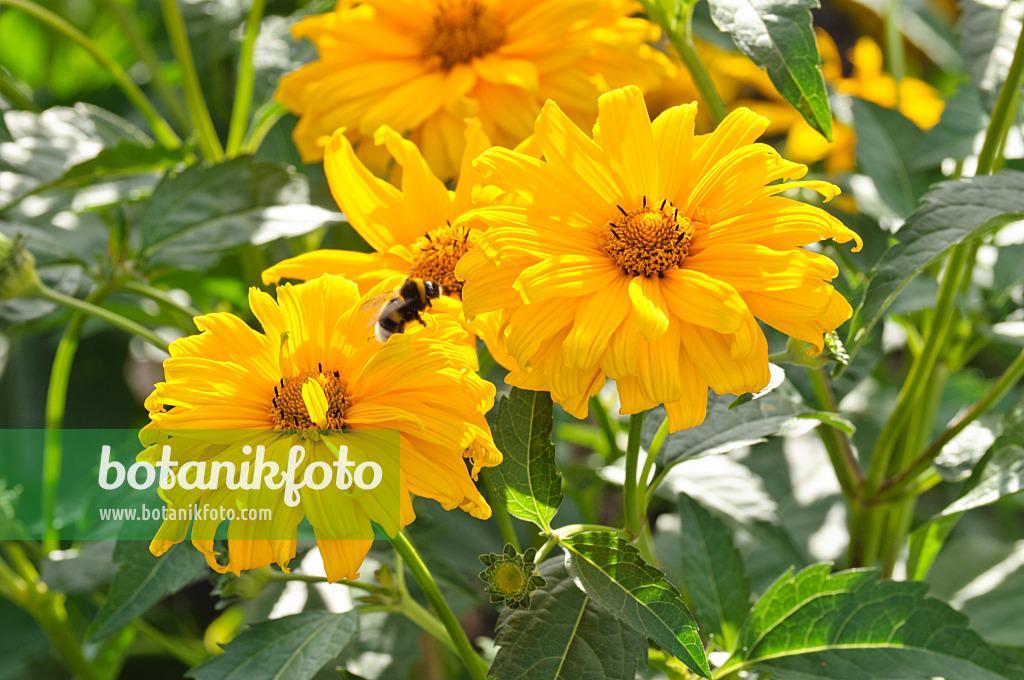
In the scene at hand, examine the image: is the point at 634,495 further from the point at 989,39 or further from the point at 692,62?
the point at 989,39

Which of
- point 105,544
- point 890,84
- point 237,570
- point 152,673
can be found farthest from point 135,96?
point 890,84

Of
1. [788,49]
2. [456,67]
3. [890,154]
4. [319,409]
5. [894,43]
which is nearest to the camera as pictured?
[319,409]

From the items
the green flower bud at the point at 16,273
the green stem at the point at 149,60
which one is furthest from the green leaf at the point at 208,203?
the green stem at the point at 149,60

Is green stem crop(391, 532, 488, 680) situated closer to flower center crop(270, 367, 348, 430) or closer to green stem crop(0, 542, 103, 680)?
flower center crop(270, 367, 348, 430)

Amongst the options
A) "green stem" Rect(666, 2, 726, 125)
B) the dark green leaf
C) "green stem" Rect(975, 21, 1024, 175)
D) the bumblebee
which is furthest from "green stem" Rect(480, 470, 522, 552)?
the dark green leaf

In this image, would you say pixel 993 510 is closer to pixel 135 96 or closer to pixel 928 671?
pixel 928 671

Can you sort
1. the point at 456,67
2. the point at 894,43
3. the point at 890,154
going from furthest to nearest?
1. the point at 894,43
2. the point at 890,154
3. the point at 456,67

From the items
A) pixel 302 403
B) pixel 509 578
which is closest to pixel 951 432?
pixel 509 578
